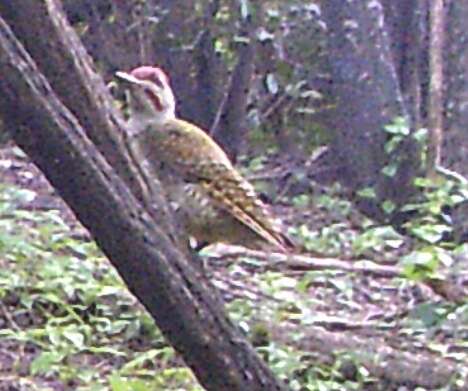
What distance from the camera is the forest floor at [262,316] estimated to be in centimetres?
676

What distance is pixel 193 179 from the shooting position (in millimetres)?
6605

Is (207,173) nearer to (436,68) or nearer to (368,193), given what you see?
(368,193)

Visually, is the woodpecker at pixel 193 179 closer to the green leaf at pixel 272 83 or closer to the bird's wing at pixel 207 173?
the bird's wing at pixel 207 173

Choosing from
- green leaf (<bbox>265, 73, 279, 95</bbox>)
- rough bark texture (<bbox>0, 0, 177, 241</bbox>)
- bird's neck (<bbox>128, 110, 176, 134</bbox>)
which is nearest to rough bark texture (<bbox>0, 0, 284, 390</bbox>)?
rough bark texture (<bbox>0, 0, 177, 241</bbox>)

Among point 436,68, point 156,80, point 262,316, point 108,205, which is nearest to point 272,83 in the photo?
point 436,68

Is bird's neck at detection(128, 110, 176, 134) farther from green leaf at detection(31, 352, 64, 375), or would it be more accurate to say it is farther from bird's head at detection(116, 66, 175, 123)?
green leaf at detection(31, 352, 64, 375)

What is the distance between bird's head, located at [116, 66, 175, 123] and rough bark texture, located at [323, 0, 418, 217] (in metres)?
3.56

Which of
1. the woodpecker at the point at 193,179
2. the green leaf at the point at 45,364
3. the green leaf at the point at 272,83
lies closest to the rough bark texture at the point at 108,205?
the woodpecker at the point at 193,179

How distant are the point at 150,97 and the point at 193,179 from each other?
0.38 metres

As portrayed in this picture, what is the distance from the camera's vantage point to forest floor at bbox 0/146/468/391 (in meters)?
6.76

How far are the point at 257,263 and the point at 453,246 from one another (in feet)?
4.08

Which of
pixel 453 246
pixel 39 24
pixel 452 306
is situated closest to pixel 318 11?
pixel 453 246

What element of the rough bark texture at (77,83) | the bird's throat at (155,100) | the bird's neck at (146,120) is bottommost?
the bird's neck at (146,120)

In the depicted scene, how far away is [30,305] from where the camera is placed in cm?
739
